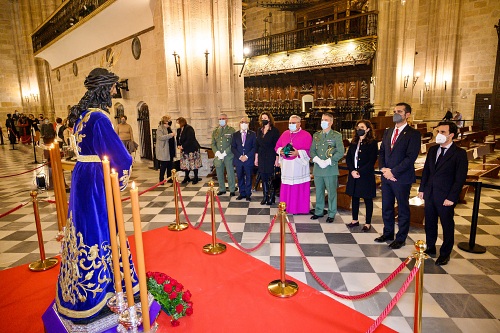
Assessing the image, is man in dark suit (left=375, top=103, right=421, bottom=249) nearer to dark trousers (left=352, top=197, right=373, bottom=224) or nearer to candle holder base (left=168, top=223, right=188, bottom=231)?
dark trousers (left=352, top=197, right=373, bottom=224)

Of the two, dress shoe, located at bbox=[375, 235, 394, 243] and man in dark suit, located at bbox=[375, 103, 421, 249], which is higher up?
man in dark suit, located at bbox=[375, 103, 421, 249]

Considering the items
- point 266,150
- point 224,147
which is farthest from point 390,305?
point 224,147

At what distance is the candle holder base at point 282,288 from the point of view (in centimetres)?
343

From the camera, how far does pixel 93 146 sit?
8.30 ft

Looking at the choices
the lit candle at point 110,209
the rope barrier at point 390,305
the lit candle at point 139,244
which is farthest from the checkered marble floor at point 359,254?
the lit candle at point 110,209

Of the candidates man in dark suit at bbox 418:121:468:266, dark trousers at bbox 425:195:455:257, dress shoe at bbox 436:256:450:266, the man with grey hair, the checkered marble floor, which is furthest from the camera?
the man with grey hair

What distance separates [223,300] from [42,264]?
8.81 ft

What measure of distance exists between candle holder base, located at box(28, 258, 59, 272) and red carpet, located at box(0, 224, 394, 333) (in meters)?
0.08

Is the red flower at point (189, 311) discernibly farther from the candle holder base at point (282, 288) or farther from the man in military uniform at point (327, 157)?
the man in military uniform at point (327, 157)

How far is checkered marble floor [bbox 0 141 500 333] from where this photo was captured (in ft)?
10.8

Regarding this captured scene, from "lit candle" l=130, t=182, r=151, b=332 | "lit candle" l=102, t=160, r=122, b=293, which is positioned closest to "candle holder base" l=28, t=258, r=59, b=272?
"lit candle" l=102, t=160, r=122, b=293

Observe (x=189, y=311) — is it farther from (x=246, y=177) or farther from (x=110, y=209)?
(x=246, y=177)

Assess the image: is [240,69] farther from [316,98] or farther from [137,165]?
[316,98]

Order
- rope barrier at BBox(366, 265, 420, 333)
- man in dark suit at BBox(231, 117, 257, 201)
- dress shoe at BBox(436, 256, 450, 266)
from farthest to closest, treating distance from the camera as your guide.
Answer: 1. man in dark suit at BBox(231, 117, 257, 201)
2. dress shoe at BBox(436, 256, 450, 266)
3. rope barrier at BBox(366, 265, 420, 333)
